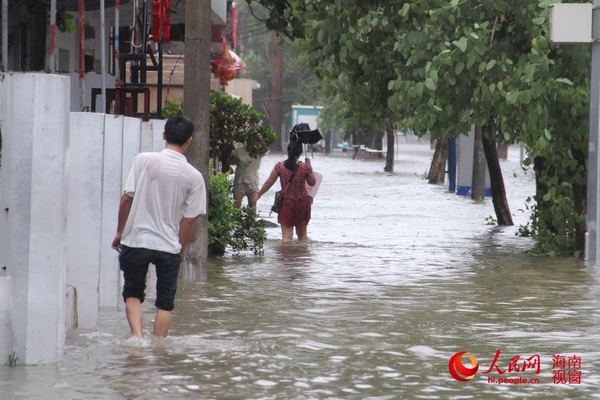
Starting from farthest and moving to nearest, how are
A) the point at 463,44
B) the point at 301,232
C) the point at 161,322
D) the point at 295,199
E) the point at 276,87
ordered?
the point at 276,87, the point at 301,232, the point at 295,199, the point at 463,44, the point at 161,322

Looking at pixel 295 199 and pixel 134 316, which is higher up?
pixel 295 199

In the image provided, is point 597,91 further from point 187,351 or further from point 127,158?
point 187,351

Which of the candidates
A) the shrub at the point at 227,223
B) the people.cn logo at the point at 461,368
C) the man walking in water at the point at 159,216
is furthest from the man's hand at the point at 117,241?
the shrub at the point at 227,223

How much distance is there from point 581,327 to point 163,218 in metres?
3.49

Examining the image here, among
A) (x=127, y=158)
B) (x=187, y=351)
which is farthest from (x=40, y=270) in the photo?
(x=127, y=158)

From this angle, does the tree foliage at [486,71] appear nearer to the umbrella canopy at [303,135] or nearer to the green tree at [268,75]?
the umbrella canopy at [303,135]

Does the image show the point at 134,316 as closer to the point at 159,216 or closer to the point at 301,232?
the point at 159,216

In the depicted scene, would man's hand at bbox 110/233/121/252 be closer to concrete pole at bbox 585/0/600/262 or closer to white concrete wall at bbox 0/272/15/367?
white concrete wall at bbox 0/272/15/367

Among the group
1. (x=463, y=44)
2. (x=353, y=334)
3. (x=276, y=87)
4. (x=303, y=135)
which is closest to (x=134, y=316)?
(x=353, y=334)

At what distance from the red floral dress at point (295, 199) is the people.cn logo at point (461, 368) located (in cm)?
986

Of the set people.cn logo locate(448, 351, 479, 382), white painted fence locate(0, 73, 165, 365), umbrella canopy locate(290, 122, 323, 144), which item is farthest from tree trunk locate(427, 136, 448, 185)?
white painted fence locate(0, 73, 165, 365)

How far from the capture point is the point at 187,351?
8469mm

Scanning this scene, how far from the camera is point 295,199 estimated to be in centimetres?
1808

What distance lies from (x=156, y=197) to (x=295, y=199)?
31.7ft
